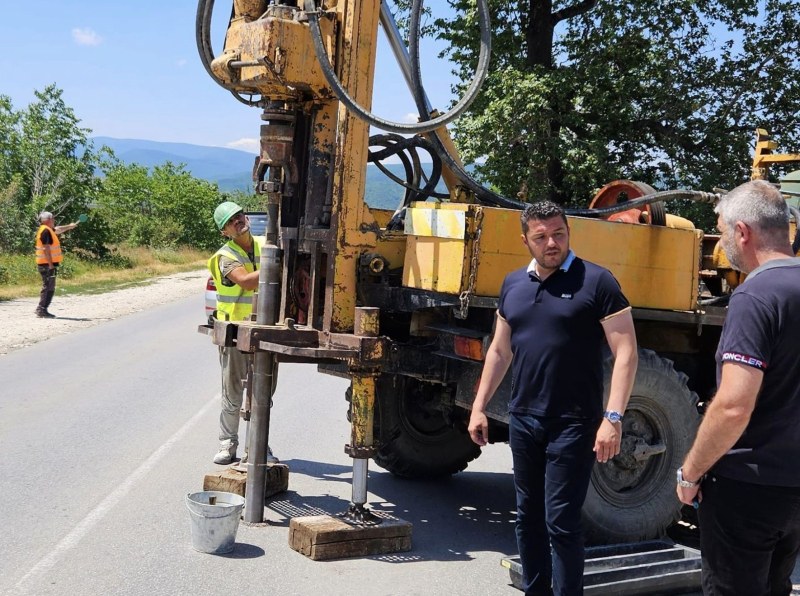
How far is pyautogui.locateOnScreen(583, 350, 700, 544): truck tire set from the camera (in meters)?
5.93

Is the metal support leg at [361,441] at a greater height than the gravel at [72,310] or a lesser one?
greater

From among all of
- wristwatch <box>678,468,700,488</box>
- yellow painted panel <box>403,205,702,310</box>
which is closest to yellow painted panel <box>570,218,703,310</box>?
yellow painted panel <box>403,205,702,310</box>

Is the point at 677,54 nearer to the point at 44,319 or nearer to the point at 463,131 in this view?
the point at 463,131

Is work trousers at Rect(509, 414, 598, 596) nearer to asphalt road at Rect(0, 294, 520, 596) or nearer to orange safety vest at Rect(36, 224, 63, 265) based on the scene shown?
asphalt road at Rect(0, 294, 520, 596)

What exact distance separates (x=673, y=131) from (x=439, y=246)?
14.4 m

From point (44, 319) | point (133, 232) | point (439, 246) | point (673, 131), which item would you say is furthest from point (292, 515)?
point (133, 232)

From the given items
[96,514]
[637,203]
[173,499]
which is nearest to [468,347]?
[637,203]

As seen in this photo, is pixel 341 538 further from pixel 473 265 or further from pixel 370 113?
pixel 370 113

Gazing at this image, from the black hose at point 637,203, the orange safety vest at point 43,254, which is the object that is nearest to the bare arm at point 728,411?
the black hose at point 637,203

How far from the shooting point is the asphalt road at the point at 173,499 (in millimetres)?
5199

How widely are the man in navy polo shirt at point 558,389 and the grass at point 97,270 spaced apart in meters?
18.9

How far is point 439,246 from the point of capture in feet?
18.9

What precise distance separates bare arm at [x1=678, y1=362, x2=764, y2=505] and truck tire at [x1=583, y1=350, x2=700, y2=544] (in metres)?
2.60

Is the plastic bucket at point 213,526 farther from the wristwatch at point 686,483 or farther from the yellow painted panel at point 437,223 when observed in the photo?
the wristwatch at point 686,483
